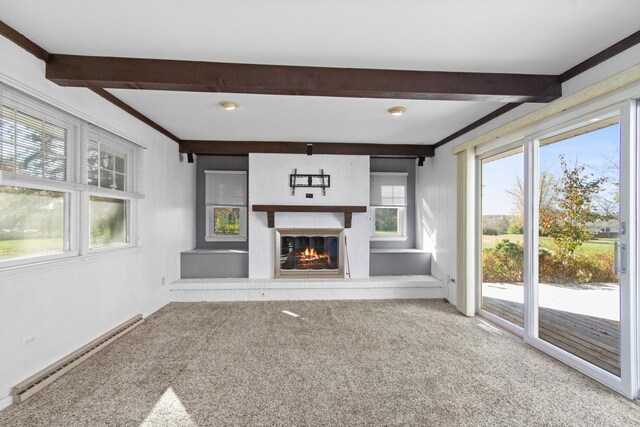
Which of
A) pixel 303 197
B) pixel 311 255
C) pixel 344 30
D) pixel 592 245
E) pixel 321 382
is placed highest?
pixel 344 30

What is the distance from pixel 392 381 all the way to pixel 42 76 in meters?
3.58

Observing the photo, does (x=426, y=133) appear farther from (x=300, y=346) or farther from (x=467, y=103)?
(x=300, y=346)

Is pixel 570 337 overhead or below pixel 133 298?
below

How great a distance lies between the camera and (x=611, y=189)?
2.42 meters

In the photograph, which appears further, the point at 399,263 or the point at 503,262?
the point at 399,263

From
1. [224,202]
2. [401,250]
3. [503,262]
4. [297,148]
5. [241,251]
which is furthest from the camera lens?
[224,202]

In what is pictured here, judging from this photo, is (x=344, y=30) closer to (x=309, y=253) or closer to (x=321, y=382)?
(x=321, y=382)

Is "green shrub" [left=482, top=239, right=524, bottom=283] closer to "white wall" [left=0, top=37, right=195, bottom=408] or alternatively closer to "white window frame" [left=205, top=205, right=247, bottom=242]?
"white window frame" [left=205, top=205, right=247, bottom=242]

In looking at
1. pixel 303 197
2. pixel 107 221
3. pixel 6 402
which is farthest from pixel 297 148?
pixel 6 402

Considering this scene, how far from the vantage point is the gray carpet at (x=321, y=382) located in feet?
6.23

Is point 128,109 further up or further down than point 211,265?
further up

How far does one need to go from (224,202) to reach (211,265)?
1.20m

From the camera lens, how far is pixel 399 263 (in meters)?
5.13

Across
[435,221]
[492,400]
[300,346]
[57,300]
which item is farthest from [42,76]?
[435,221]
